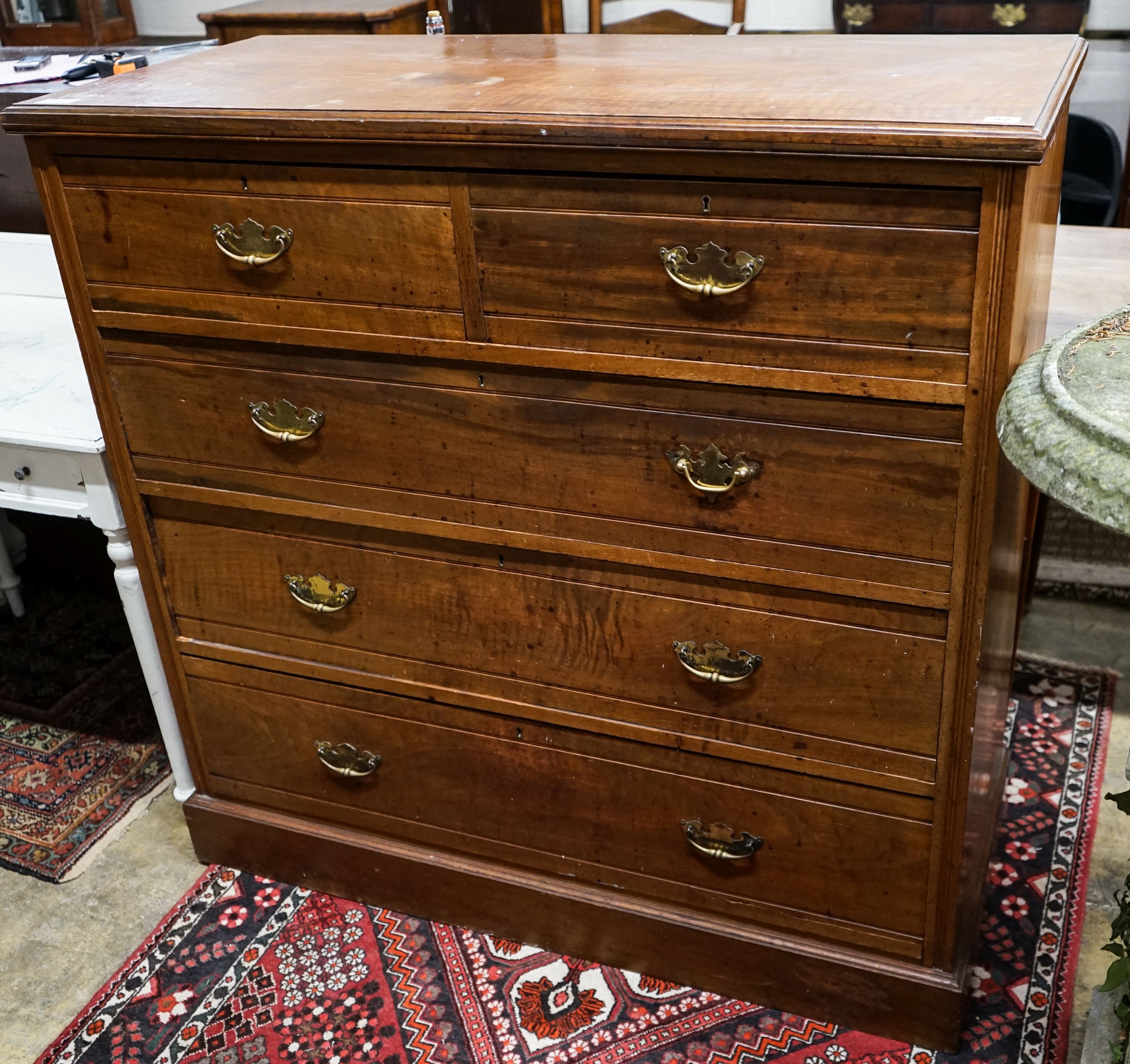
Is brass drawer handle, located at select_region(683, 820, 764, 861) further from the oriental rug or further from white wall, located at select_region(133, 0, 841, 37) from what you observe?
white wall, located at select_region(133, 0, 841, 37)

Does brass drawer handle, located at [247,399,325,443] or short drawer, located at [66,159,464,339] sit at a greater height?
short drawer, located at [66,159,464,339]

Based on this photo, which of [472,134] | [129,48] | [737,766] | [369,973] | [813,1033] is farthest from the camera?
[129,48]

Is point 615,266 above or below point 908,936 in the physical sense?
above

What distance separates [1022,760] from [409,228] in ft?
4.80

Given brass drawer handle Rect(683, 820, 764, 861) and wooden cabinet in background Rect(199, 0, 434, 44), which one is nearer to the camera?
brass drawer handle Rect(683, 820, 764, 861)

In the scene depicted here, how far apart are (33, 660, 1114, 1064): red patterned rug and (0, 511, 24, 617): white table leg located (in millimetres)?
1023

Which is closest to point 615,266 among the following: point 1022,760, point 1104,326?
point 1104,326

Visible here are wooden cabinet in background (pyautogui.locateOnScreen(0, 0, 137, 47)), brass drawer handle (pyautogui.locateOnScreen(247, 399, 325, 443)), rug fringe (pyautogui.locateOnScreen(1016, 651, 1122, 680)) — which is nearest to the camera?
brass drawer handle (pyautogui.locateOnScreen(247, 399, 325, 443))

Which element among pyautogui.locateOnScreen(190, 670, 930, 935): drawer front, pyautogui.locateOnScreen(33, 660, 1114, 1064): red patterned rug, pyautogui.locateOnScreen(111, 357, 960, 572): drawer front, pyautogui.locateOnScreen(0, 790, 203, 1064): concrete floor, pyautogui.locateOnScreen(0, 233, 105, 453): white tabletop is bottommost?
pyautogui.locateOnScreen(33, 660, 1114, 1064): red patterned rug

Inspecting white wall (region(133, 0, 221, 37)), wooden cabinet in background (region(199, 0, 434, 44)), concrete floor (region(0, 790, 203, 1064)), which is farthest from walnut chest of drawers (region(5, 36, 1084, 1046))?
white wall (region(133, 0, 221, 37))

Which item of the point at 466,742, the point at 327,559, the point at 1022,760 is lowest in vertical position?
the point at 1022,760

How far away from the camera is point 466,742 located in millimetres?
1772

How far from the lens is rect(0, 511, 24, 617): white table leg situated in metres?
2.69

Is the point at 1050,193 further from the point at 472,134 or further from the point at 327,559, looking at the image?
the point at 327,559
